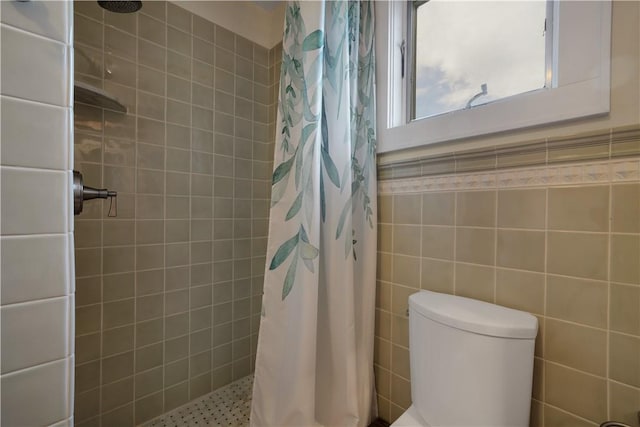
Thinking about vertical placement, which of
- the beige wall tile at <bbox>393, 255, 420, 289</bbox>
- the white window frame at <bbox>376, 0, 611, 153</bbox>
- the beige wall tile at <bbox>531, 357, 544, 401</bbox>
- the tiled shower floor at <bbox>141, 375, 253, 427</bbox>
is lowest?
the tiled shower floor at <bbox>141, 375, 253, 427</bbox>

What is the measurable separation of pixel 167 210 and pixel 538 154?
5.16 ft

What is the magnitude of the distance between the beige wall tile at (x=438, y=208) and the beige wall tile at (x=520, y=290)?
0.78 ft

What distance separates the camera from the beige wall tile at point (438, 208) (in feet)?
3.32

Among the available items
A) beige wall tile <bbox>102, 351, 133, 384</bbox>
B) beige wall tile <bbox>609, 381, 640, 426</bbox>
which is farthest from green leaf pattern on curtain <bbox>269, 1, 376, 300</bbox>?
beige wall tile <bbox>102, 351, 133, 384</bbox>

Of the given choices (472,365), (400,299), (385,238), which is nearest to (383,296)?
(400,299)

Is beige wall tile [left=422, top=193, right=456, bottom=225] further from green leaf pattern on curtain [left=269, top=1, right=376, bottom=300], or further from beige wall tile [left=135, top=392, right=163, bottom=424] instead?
beige wall tile [left=135, top=392, right=163, bottom=424]

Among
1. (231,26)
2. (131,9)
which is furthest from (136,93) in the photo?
(231,26)

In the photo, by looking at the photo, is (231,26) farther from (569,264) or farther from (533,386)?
(533,386)

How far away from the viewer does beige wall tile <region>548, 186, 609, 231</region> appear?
738 mm

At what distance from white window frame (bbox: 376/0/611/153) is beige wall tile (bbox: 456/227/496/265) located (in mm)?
334

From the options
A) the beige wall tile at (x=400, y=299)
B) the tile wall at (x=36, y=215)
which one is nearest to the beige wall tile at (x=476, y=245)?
the beige wall tile at (x=400, y=299)

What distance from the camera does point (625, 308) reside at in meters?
0.71

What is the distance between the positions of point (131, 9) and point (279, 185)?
1080mm

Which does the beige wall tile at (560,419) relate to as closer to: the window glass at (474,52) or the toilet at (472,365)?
the toilet at (472,365)
